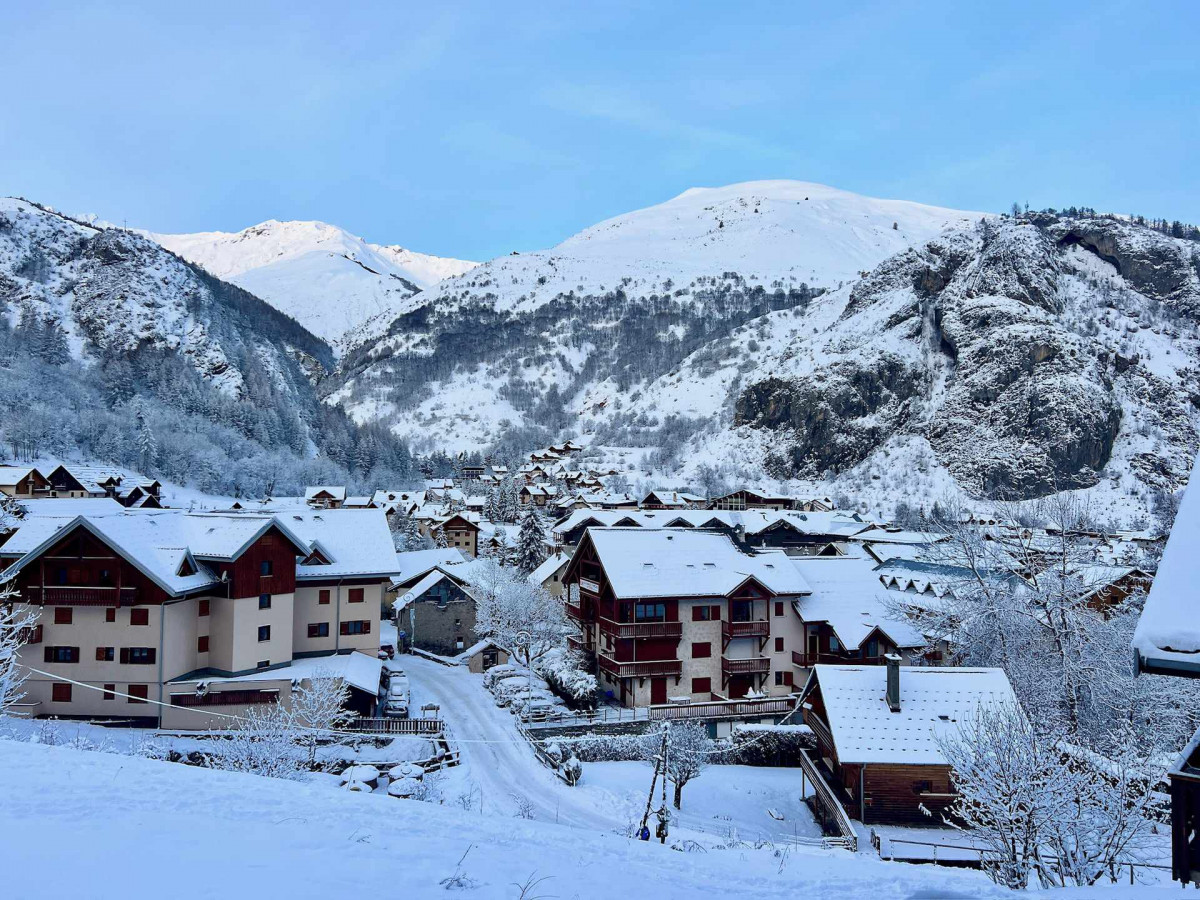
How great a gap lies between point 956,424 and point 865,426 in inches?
602

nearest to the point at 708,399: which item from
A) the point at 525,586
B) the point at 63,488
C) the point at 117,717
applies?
the point at 63,488

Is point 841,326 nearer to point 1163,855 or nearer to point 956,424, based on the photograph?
point 956,424

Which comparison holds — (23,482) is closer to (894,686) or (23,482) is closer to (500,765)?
(500,765)

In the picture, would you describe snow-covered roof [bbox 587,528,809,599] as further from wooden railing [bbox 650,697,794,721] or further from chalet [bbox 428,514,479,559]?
chalet [bbox 428,514,479,559]

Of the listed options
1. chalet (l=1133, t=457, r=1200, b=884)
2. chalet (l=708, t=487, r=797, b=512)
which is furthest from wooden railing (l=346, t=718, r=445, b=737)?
chalet (l=708, t=487, r=797, b=512)

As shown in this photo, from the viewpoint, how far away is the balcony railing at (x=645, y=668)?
3738 cm

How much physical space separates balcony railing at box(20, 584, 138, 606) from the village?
0.09 m

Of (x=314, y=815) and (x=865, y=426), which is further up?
(x=865, y=426)

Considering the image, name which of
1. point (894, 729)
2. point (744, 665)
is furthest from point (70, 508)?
point (894, 729)

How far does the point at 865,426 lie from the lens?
139250mm

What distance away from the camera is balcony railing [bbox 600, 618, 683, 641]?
37.4 m

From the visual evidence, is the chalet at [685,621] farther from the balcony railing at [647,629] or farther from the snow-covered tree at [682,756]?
the snow-covered tree at [682,756]

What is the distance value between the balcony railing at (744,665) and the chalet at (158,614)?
671 inches

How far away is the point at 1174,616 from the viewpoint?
5.48 m
